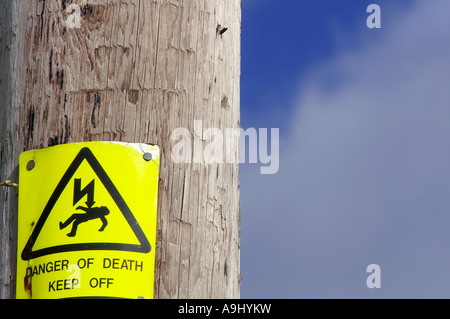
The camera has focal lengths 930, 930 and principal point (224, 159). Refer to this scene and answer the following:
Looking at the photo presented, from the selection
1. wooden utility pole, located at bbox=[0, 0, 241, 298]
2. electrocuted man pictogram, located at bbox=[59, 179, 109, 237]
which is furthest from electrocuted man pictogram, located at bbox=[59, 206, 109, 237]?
wooden utility pole, located at bbox=[0, 0, 241, 298]

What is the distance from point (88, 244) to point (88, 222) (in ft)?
0.20

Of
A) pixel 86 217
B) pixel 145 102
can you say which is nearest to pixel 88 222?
pixel 86 217

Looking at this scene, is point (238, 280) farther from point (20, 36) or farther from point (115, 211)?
point (20, 36)

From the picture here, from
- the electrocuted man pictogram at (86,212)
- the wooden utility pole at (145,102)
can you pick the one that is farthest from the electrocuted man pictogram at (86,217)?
the wooden utility pole at (145,102)

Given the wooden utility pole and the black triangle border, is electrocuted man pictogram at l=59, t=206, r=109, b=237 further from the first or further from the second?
the wooden utility pole

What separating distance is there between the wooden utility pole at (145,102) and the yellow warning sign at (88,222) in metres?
0.04

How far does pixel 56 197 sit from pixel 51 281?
232mm

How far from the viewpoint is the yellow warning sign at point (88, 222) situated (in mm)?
2510

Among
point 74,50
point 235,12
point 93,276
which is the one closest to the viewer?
point 93,276

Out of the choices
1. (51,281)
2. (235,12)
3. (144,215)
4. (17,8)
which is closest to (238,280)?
(144,215)

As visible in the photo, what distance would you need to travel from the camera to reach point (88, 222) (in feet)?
8.32

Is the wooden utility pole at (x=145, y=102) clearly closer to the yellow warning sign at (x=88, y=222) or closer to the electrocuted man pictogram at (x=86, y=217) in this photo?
the yellow warning sign at (x=88, y=222)

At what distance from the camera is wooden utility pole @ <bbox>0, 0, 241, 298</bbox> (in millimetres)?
2617

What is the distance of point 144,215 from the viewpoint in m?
2.56
